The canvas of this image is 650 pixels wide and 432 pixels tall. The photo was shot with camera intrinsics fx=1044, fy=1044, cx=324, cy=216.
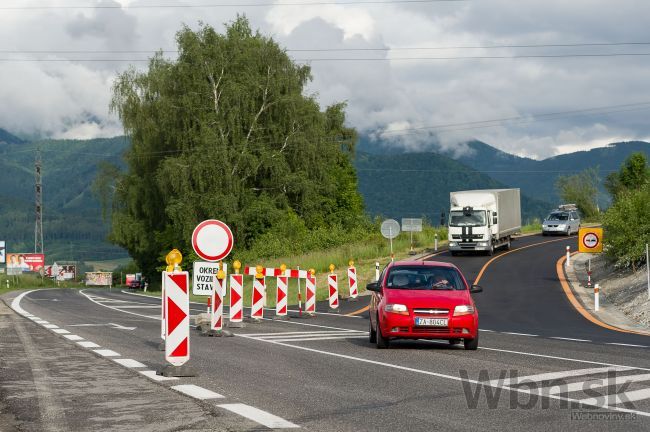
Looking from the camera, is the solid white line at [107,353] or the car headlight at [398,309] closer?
the solid white line at [107,353]

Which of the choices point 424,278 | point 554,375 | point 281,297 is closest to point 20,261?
point 281,297

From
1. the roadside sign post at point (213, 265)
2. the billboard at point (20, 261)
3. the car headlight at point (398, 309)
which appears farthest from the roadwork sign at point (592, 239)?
the billboard at point (20, 261)

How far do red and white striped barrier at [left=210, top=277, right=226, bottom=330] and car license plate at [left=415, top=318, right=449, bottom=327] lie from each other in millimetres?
5154

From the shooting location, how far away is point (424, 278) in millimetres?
18000

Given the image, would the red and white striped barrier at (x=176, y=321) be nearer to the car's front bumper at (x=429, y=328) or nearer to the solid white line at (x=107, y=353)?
the solid white line at (x=107, y=353)

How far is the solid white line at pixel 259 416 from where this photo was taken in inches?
334

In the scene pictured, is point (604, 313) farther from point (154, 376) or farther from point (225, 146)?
point (225, 146)

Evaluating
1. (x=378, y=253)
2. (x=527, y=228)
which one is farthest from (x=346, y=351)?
(x=527, y=228)

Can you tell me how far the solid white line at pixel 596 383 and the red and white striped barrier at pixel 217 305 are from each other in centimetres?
968

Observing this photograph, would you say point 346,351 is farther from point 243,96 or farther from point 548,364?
point 243,96

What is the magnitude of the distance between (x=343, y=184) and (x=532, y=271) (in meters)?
46.8

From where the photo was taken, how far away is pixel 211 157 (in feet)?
217

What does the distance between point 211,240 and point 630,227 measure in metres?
22.4

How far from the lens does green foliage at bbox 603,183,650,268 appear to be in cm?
3672
